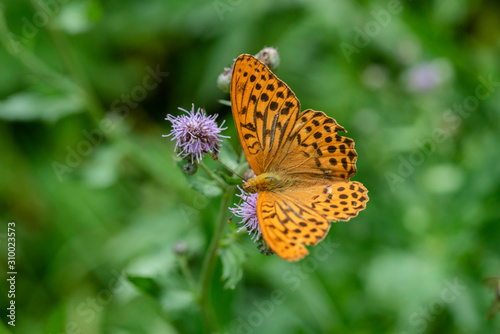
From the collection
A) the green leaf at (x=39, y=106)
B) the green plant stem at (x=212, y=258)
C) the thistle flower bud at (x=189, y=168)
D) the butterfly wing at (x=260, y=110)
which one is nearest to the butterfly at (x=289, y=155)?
the butterfly wing at (x=260, y=110)

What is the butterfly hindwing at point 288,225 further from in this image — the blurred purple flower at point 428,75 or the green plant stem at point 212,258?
the blurred purple flower at point 428,75

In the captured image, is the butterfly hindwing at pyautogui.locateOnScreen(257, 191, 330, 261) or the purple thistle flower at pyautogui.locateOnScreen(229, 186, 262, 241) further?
the purple thistle flower at pyautogui.locateOnScreen(229, 186, 262, 241)

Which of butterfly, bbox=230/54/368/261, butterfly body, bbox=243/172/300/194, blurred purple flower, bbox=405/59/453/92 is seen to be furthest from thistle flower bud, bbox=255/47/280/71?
blurred purple flower, bbox=405/59/453/92

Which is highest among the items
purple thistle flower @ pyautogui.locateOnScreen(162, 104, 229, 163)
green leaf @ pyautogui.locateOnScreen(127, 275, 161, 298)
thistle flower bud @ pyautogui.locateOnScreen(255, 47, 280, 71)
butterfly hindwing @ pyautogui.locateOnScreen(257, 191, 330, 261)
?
thistle flower bud @ pyautogui.locateOnScreen(255, 47, 280, 71)

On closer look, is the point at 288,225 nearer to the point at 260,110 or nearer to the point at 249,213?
the point at 249,213

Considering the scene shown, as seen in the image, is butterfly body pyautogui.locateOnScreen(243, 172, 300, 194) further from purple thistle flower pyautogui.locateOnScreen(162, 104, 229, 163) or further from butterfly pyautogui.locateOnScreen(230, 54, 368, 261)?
purple thistle flower pyautogui.locateOnScreen(162, 104, 229, 163)

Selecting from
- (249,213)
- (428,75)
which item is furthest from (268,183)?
(428,75)

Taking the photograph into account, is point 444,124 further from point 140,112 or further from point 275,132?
point 140,112

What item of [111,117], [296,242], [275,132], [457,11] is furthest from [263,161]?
[457,11]
